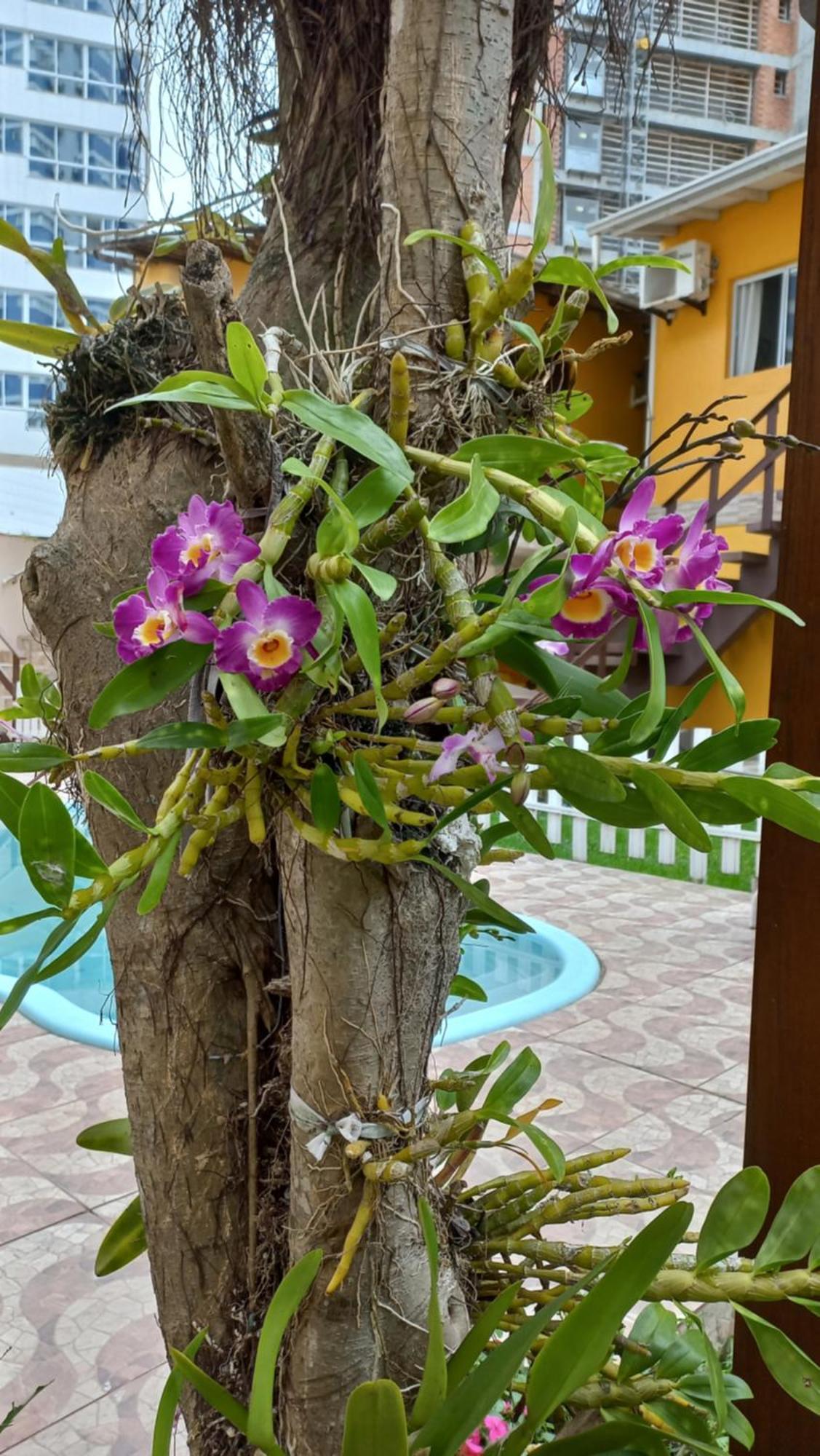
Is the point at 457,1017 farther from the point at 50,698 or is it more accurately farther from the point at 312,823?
the point at 312,823

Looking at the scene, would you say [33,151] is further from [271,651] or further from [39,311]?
[271,651]

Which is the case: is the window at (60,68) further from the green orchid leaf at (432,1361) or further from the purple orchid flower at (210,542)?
the green orchid leaf at (432,1361)

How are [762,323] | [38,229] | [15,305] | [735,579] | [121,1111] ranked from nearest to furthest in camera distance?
[121,1111] < [735,579] < [762,323] < [15,305] < [38,229]

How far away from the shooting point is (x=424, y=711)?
1.48 ft

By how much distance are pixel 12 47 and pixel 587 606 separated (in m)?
7.91

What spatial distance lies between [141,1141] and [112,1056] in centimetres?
195

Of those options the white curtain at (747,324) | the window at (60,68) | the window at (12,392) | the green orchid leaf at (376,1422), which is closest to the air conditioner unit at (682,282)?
the white curtain at (747,324)

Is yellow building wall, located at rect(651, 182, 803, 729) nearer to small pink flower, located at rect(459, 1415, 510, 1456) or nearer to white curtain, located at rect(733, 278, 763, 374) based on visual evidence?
white curtain, located at rect(733, 278, 763, 374)

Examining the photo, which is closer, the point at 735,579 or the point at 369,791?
the point at 369,791

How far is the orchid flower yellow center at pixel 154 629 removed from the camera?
0.41 meters

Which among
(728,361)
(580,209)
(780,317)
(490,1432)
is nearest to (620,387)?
(728,361)

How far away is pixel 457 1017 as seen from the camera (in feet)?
8.82

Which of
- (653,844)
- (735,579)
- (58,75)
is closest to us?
(653,844)

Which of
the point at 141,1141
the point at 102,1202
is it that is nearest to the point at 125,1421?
the point at 102,1202
